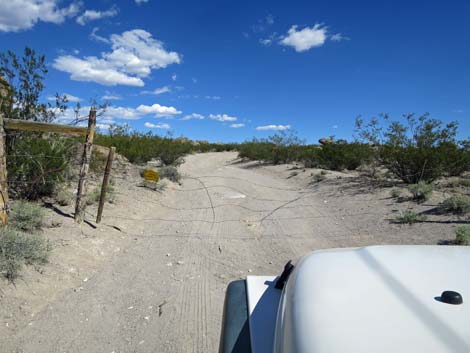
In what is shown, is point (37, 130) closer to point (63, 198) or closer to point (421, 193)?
point (63, 198)

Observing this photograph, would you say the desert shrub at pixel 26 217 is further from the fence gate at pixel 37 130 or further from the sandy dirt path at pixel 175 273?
the sandy dirt path at pixel 175 273

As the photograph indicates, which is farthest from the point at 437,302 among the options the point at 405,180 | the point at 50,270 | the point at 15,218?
the point at 405,180

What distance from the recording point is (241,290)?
7.33 ft

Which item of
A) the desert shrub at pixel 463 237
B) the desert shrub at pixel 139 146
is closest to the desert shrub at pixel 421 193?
the desert shrub at pixel 463 237

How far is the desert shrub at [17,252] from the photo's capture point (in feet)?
13.9

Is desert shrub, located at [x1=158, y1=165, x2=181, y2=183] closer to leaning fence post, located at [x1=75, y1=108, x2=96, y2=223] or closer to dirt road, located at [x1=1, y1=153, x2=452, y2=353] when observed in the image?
dirt road, located at [x1=1, y1=153, x2=452, y2=353]

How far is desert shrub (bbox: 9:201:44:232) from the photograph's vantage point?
5652 mm

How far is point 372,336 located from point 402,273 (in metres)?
0.53

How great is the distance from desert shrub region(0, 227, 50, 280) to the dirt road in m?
0.67

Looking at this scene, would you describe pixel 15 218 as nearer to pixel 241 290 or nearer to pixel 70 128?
pixel 70 128

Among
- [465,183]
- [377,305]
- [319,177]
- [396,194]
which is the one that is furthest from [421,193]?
[377,305]

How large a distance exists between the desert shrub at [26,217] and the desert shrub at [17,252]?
1.83 ft

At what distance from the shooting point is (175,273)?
17.1 ft

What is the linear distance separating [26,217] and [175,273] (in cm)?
269
